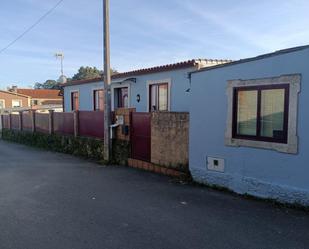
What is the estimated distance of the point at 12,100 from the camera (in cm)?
5100

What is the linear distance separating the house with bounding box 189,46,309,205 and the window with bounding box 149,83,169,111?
4855 mm

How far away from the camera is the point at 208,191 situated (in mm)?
6953

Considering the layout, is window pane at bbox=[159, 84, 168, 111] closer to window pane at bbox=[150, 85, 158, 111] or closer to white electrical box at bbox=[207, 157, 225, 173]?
window pane at bbox=[150, 85, 158, 111]

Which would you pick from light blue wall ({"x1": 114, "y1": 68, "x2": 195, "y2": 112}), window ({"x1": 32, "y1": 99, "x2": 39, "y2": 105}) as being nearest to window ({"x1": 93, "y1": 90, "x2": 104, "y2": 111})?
light blue wall ({"x1": 114, "y1": 68, "x2": 195, "y2": 112})

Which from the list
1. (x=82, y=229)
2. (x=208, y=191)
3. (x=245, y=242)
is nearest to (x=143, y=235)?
(x=82, y=229)

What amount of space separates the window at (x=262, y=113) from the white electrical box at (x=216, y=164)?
74cm

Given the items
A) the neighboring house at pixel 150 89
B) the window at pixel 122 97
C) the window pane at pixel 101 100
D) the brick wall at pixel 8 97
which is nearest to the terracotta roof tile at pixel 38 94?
the brick wall at pixel 8 97

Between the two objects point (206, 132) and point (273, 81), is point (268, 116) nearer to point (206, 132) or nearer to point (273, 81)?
point (273, 81)

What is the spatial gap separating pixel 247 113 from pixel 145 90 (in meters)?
7.49

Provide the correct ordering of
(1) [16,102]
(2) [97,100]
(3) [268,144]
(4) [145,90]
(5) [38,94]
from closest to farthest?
(3) [268,144], (4) [145,90], (2) [97,100], (1) [16,102], (5) [38,94]

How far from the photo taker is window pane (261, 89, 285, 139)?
19.3 feet

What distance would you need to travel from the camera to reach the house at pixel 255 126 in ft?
18.2

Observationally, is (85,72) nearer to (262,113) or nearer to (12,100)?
(12,100)

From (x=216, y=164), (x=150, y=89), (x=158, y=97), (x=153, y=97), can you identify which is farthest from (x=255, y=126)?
(x=150, y=89)
